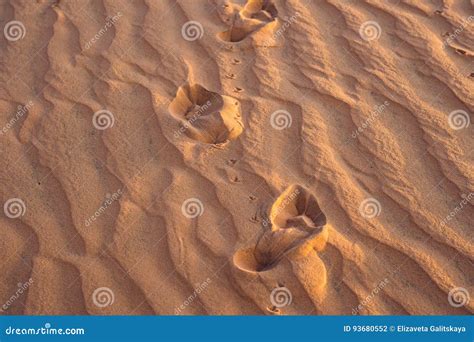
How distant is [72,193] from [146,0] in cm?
156

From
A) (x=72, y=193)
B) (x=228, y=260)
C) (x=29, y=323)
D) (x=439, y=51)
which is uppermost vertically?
(x=439, y=51)

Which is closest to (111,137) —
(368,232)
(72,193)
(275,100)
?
(72,193)

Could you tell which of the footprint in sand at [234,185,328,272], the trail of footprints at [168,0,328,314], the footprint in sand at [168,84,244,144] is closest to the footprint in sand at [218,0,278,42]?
the trail of footprints at [168,0,328,314]

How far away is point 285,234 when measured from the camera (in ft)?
7.67

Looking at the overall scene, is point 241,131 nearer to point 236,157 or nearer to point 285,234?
point 236,157

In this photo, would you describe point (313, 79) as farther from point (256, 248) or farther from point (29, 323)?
point (29, 323)

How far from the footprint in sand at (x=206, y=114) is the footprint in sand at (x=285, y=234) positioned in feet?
1.53

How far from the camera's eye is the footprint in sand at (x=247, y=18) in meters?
3.31

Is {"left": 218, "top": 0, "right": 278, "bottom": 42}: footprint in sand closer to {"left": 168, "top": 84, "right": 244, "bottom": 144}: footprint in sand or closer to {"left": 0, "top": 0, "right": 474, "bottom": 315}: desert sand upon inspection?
{"left": 0, "top": 0, "right": 474, "bottom": 315}: desert sand

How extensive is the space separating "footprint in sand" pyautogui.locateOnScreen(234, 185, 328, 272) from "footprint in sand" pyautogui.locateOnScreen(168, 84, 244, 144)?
47 centimetres

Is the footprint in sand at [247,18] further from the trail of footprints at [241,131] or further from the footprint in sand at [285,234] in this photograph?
the footprint in sand at [285,234]

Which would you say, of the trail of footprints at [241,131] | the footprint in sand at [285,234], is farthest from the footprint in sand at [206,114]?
the footprint in sand at [285,234]

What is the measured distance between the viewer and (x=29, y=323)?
2205 millimetres

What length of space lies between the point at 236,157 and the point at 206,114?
33cm
